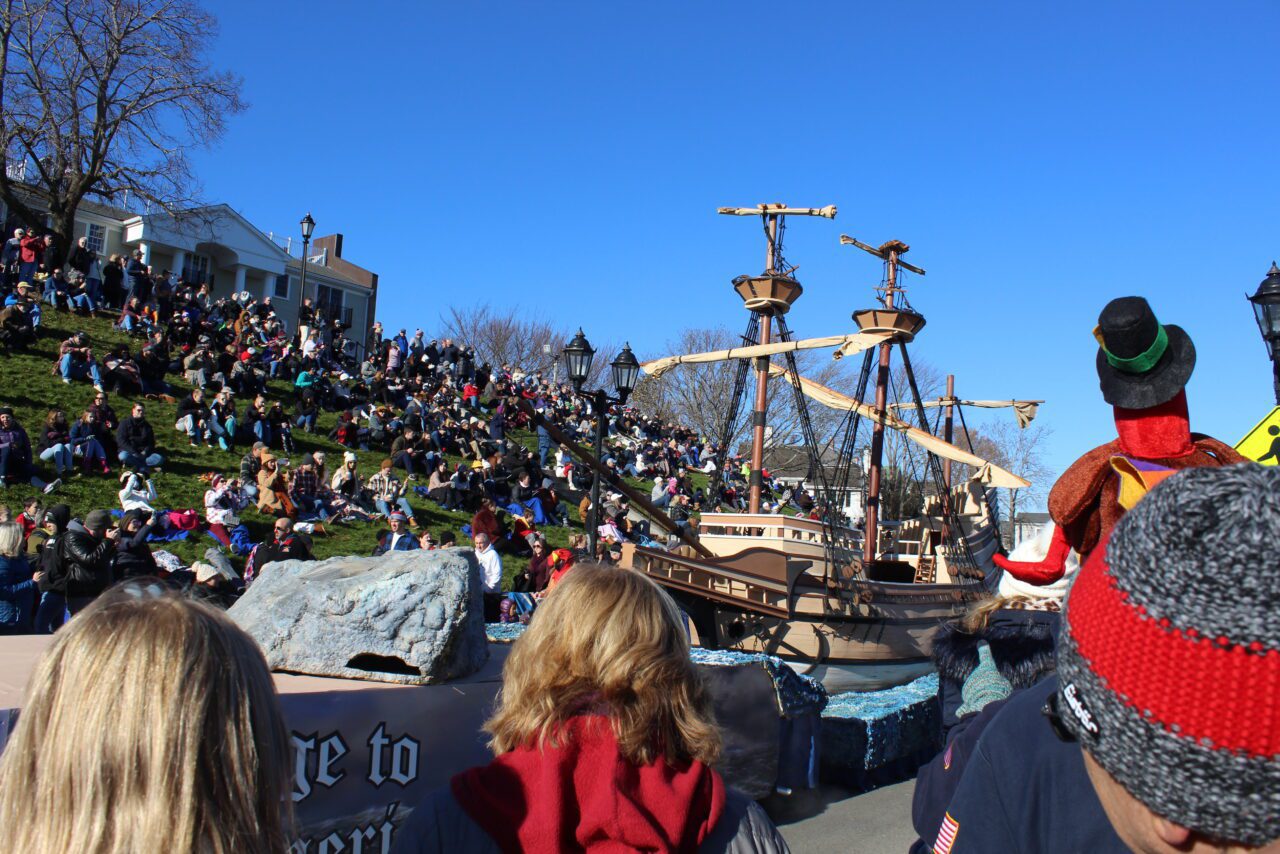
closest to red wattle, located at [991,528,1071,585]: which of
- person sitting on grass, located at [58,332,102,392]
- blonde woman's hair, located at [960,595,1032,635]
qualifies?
blonde woman's hair, located at [960,595,1032,635]

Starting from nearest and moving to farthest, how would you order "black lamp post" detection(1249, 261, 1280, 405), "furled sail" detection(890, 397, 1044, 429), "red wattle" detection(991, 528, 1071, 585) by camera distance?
"red wattle" detection(991, 528, 1071, 585)
"black lamp post" detection(1249, 261, 1280, 405)
"furled sail" detection(890, 397, 1044, 429)

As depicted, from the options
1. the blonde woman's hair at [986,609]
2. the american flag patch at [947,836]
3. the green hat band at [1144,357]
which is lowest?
the american flag patch at [947,836]

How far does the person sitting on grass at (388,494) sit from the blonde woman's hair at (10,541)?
1021 cm

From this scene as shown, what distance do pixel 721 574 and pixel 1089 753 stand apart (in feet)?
44.1

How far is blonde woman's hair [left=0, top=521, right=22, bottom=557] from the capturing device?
9.32 meters

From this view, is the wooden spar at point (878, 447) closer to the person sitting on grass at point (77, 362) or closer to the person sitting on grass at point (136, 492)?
the person sitting on grass at point (136, 492)

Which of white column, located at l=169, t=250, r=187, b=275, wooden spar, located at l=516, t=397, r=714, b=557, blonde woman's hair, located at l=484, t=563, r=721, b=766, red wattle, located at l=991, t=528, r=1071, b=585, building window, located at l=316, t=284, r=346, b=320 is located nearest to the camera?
blonde woman's hair, located at l=484, t=563, r=721, b=766

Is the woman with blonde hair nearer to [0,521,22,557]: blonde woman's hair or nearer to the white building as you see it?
[0,521,22,557]: blonde woman's hair

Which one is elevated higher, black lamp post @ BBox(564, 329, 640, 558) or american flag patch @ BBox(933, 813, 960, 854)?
black lamp post @ BBox(564, 329, 640, 558)

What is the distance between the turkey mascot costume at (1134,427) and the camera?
8.86 ft

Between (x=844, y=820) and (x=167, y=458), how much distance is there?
14.6 meters

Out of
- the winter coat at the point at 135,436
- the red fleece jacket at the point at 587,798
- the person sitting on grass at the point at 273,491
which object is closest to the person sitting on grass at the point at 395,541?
the person sitting on grass at the point at 273,491

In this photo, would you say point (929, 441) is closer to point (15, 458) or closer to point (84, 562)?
point (15, 458)

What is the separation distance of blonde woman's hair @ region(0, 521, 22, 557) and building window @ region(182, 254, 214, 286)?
134ft
